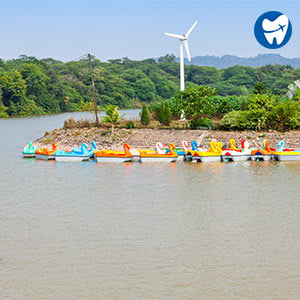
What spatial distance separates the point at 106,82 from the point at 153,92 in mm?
12669

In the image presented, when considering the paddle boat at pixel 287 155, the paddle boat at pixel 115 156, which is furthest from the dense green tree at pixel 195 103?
the paddle boat at pixel 287 155

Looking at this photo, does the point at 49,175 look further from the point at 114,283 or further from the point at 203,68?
the point at 203,68

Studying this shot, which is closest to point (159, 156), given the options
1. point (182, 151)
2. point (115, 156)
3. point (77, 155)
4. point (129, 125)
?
point (182, 151)

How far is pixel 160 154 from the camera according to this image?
1385 inches

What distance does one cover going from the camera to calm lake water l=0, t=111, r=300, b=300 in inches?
620

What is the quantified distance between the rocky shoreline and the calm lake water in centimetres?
630

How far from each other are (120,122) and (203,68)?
103m

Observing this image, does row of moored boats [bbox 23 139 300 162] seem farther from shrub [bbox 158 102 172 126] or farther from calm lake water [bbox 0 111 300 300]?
shrub [bbox 158 102 172 126]

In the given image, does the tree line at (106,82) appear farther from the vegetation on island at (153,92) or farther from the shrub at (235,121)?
the shrub at (235,121)

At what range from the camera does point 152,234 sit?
2016 centimetres

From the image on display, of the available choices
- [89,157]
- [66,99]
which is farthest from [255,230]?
[66,99]

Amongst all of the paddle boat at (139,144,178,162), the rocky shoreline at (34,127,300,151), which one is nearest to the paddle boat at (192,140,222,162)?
the paddle boat at (139,144,178,162)

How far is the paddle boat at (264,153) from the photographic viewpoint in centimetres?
3516

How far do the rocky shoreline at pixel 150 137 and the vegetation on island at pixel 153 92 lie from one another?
126 centimetres
